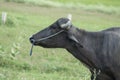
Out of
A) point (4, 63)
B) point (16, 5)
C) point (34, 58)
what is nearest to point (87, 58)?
point (4, 63)

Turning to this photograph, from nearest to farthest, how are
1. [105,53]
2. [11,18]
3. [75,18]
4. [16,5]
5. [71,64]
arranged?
[105,53], [71,64], [11,18], [75,18], [16,5]

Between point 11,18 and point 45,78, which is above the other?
point 45,78

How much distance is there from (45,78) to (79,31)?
3418 millimetres

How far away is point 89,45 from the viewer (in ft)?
29.7

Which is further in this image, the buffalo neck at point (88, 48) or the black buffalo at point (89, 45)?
the buffalo neck at point (88, 48)

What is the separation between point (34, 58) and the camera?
15008 mm

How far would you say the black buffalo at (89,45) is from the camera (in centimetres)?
885

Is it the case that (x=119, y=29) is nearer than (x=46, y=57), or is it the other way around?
(x=119, y=29)

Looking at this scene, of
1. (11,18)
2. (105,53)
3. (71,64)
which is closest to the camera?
(105,53)

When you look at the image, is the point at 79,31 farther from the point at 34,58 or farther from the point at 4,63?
the point at 34,58

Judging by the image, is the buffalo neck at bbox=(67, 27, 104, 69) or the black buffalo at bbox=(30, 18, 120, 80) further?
the buffalo neck at bbox=(67, 27, 104, 69)

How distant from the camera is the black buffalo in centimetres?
885

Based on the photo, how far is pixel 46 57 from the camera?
15.4 meters

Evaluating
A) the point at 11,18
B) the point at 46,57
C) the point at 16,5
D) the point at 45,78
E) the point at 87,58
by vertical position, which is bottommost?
the point at 16,5
